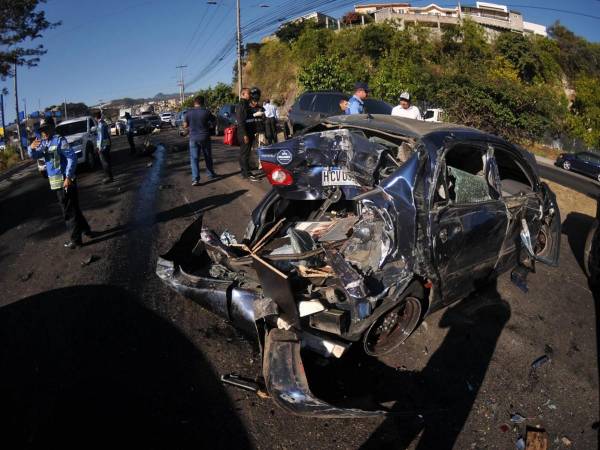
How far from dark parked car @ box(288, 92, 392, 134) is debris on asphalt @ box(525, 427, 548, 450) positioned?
9026 mm

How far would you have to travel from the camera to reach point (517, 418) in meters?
2.86

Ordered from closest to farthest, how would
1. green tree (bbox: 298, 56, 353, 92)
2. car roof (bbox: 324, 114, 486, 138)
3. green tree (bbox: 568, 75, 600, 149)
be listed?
car roof (bbox: 324, 114, 486, 138), green tree (bbox: 298, 56, 353, 92), green tree (bbox: 568, 75, 600, 149)

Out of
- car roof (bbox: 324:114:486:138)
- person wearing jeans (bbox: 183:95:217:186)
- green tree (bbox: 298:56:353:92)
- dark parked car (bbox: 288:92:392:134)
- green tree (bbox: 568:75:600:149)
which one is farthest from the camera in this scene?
green tree (bbox: 568:75:600:149)

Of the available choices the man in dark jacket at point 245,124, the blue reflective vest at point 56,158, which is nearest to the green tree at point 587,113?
the man in dark jacket at point 245,124

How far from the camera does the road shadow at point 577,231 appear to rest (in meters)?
6.11

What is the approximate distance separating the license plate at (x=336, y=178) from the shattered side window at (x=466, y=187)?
888mm

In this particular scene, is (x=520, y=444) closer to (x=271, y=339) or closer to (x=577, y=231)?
(x=271, y=339)

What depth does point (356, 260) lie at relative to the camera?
11.0 ft

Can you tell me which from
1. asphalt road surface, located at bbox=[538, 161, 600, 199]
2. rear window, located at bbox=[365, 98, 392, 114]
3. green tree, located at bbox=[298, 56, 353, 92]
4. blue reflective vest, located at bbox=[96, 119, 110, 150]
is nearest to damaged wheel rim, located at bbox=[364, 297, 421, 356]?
rear window, located at bbox=[365, 98, 392, 114]

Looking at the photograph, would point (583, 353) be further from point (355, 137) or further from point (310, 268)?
point (355, 137)

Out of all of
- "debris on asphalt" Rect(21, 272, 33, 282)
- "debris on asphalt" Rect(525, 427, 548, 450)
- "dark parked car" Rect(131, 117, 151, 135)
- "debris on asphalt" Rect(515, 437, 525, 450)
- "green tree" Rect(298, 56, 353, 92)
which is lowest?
"debris on asphalt" Rect(515, 437, 525, 450)

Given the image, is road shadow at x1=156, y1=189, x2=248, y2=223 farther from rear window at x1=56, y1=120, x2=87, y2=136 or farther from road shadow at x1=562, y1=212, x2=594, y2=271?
rear window at x1=56, y1=120, x2=87, y2=136

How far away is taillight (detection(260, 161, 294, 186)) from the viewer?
3873mm

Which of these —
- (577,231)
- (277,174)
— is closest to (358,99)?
(277,174)
